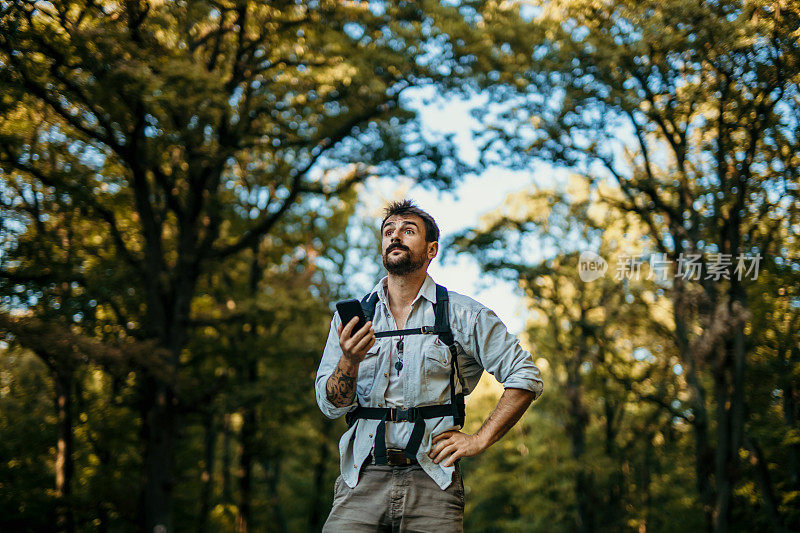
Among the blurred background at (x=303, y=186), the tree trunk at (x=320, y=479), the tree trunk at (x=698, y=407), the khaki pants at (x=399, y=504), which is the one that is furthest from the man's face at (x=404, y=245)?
the tree trunk at (x=320, y=479)

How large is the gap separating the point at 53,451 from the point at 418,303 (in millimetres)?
19324

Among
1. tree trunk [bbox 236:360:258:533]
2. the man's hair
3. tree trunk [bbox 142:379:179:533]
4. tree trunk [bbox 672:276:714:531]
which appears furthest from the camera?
tree trunk [bbox 236:360:258:533]

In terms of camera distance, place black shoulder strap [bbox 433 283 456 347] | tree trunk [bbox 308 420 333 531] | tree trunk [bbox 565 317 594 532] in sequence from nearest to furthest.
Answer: black shoulder strap [bbox 433 283 456 347] < tree trunk [bbox 565 317 594 532] < tree trunk [bbox 308 420 333 531]

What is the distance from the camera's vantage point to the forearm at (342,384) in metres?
3.10

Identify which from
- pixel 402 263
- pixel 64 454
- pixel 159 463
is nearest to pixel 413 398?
pixel 402 263

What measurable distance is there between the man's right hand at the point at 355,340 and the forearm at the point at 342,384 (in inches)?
2.4

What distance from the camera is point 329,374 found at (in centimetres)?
330

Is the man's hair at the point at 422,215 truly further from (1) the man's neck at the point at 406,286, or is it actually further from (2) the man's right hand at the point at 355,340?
(2) the man's right hand at the point at 355,340

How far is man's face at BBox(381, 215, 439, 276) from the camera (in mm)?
3439

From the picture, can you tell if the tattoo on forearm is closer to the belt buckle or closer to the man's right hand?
the man's right hand

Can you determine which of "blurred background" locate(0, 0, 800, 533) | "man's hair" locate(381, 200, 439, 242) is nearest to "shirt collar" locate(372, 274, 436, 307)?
"man's hair" locate(381, 200, 439, 242)

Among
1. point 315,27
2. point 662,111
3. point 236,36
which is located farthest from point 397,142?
point 662,111

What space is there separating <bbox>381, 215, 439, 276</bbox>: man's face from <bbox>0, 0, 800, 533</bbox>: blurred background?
23.4ft

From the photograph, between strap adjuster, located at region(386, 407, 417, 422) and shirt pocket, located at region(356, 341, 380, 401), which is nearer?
strap adjuster, located at region(386, 407, 417, 422)
